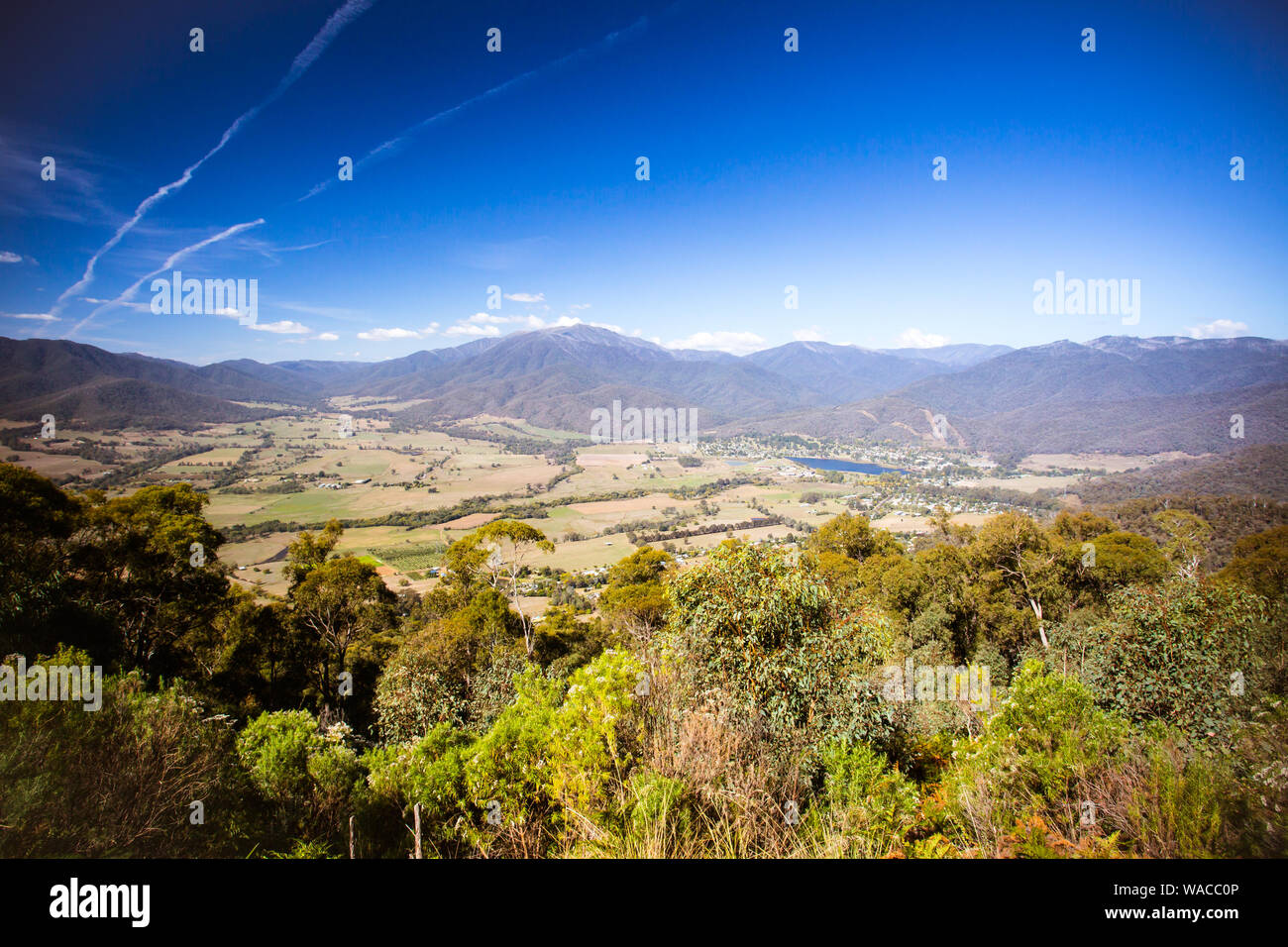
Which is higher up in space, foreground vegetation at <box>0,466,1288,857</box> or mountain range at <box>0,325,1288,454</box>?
mountain range at <box>0,325,1288,454</box>

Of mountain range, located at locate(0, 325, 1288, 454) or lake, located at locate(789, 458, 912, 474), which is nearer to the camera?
mountain range, located at locate(0, 325, 1288, 454)

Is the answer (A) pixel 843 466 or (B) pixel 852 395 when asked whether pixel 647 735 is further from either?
(B) pixel 852 395

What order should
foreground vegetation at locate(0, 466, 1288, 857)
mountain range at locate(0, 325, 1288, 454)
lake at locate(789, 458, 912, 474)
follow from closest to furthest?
foreground vegetation at locate(0, 466, 1288, 857), mountain range at locate(0, 325, 1288, 454), lake at locate(789, 458, 912, 474)

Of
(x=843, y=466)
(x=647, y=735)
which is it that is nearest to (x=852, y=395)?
(x=843, y=466)

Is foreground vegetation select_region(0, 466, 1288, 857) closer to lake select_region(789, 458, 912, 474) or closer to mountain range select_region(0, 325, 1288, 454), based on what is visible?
mountain range select_region(0, 325, 1288, 454)

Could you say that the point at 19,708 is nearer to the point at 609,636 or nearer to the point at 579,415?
the point at 609,636

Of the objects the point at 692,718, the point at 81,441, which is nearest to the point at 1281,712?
the point at 692,718

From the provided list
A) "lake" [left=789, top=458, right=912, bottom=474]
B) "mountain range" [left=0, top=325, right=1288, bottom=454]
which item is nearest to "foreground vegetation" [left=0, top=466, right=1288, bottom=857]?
"mountain range" [left=0, top=325, right=1288, bottom=454]
